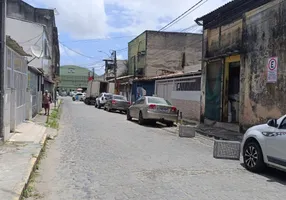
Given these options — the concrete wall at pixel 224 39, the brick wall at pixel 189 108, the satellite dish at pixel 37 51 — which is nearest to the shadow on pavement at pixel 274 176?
the concrete wall at pixel 224 39

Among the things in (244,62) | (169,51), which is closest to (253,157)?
(244,62)

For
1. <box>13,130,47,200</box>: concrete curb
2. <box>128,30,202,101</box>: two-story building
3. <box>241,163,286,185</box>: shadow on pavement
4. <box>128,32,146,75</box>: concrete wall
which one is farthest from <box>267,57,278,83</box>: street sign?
<box>128,32,146,75</box>: concrete wall

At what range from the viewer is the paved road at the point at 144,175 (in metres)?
6.25

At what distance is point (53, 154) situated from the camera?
10.2 m

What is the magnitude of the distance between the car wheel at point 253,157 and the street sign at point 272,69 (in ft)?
21.2

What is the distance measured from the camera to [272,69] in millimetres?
14344

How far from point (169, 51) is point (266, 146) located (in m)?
36.3

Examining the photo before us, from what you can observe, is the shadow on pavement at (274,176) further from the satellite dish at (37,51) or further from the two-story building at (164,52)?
the two-story building at (164,52)

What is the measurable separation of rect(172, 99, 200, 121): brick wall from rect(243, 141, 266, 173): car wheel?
13389 mm

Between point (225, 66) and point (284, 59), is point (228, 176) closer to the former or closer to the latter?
point (284, 59)

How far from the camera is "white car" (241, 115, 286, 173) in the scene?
7.40 metres

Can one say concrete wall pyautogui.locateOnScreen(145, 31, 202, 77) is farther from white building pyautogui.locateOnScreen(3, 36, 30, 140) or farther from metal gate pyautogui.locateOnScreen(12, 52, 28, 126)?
metal gate pyautogui.locateOnScreen(12, 52, 28, 126)

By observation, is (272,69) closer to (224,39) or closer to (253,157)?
(224,39)

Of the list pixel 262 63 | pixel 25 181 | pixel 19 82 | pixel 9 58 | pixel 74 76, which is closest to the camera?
pixel 25 181
